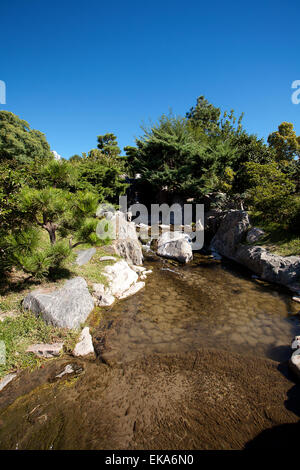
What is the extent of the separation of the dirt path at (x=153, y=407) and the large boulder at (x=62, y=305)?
0.85 meters

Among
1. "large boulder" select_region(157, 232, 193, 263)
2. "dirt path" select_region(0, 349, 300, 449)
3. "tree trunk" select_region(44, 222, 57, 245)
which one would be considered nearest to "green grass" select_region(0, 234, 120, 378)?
"dirt path" select_region(0, 349, 300, 449)

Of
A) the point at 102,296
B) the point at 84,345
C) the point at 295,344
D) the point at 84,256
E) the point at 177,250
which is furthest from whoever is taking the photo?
the point at 177,250

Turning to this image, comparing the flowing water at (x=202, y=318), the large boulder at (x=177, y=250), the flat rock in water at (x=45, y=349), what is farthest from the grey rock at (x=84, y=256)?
the large boulder at (x=177, y=250)

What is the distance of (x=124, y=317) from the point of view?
4.95 metres

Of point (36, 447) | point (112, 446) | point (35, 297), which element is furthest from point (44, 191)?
point (112, 446)

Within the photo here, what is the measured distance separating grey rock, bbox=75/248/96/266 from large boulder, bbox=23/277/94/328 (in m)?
1.93

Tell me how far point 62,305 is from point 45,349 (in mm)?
877

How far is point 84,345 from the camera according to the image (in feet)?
12.2

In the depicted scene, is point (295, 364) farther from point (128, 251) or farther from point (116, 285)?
point (128, 251)

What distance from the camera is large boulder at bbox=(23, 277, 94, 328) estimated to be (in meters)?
3.87

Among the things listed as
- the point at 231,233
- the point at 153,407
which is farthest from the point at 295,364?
the point at 231,233

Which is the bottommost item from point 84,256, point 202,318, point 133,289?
point 202,318

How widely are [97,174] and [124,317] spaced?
45.6 ft

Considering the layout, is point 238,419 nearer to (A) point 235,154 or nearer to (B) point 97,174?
(B) point 97,174
